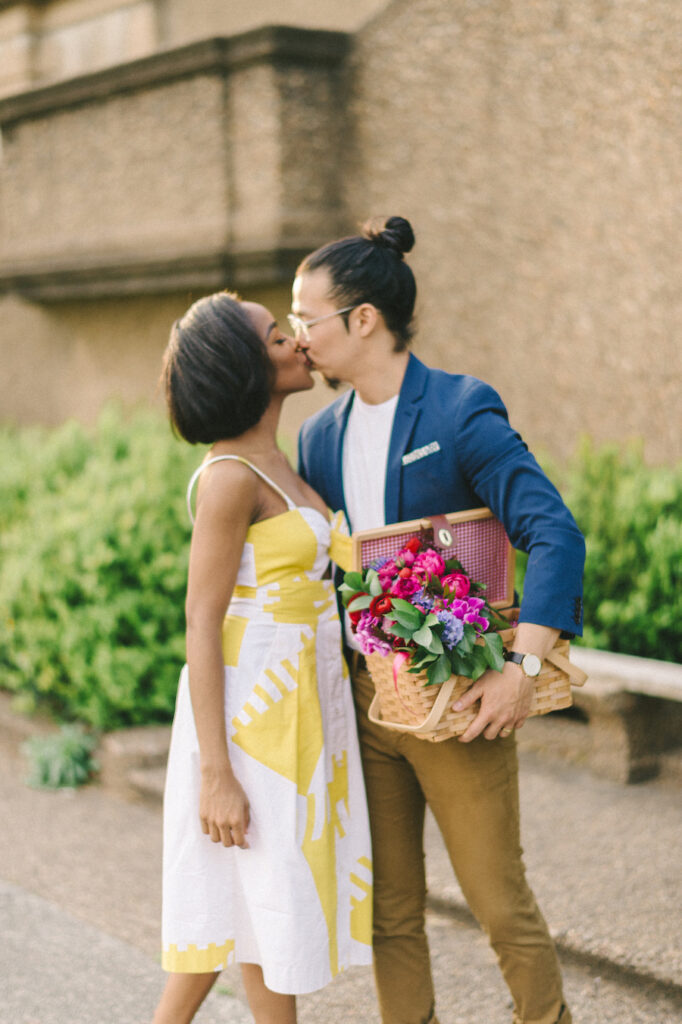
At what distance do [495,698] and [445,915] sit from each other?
1.74 m

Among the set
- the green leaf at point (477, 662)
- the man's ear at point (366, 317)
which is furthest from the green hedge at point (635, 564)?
the green leaf at point (477, 662)

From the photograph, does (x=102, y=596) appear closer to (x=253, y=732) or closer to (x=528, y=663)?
(x=253, y=732)

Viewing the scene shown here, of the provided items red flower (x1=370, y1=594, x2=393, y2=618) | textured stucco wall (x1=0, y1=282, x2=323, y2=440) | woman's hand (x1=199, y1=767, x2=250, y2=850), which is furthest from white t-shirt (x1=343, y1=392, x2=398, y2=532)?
textured stucco wall (x1=0, y1=282, x2=323, y2=440)

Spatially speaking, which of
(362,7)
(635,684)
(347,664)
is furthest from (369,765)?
(362,7)

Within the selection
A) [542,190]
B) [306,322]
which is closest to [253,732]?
[306,322]

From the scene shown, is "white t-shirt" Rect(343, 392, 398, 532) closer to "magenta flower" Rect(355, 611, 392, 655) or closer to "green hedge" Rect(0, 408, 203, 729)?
"magenta flower" Rect(355, 611, 392, 655)

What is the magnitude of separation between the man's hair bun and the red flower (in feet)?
2.92

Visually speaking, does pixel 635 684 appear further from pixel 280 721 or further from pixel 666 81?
pixel 666 81

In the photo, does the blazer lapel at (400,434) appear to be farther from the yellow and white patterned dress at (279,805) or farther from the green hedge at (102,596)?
the green hedge at (102,596)

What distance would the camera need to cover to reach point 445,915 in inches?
148

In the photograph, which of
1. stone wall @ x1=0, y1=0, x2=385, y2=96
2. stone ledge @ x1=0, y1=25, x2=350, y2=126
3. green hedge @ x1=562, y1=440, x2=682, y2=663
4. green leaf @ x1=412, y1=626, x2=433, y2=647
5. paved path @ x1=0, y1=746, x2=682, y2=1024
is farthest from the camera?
stone wall @ x1=0, y1=0, x2=385, y2=96

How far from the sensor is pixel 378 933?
2779 mm

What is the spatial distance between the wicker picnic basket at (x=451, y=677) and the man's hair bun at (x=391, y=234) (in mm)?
690

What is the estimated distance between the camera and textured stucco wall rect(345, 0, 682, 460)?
530 cm
